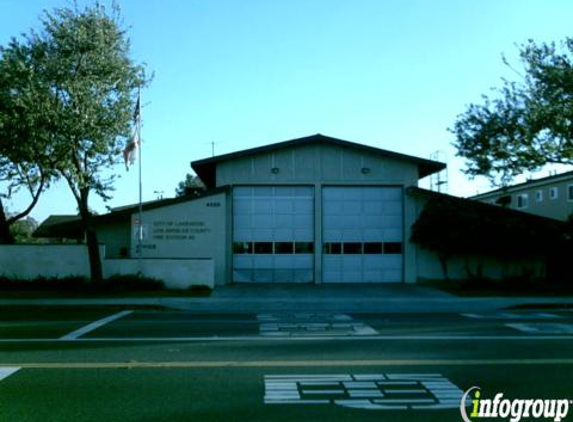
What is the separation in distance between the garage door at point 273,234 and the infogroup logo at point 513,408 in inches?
855

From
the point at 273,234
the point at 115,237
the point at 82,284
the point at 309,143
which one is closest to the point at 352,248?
the point at 273,234

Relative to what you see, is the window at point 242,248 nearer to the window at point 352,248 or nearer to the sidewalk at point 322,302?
the window at point 352,248

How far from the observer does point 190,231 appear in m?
28.1

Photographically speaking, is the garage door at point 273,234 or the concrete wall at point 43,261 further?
the garage door at point 273,234

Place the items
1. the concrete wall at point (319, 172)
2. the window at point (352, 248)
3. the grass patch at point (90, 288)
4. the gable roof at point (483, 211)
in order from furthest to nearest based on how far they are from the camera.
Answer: the window at point (352, 248) < the concrete wall at point (319, 172) < the gable roof at point (483, 211) < the grass patch at point (90, 288)

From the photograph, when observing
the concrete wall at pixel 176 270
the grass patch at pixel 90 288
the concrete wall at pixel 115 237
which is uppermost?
the concrete wall at pixel 115 237

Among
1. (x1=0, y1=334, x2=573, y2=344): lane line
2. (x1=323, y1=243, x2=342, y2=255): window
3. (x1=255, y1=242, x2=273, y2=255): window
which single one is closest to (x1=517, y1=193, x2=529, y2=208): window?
(x1=323, y1=243, x2=342, y2=255): window

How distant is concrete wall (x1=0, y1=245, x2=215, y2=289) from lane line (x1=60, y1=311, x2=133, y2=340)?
24.2 ft

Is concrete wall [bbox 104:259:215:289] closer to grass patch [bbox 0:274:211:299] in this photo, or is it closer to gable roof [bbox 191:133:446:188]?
grass patch [bbox 0:274:211:299]

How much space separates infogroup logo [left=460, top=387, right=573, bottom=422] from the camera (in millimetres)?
6547

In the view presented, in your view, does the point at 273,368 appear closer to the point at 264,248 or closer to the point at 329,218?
the point at 264,248

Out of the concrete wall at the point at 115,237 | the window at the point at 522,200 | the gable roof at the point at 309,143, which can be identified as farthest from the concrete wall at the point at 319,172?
the window at the point at 522,200

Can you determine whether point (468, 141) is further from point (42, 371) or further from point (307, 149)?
point (42, 371)

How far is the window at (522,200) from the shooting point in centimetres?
4753
